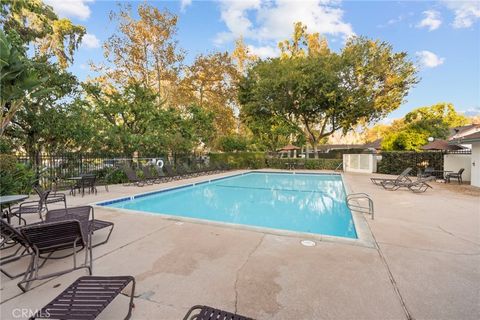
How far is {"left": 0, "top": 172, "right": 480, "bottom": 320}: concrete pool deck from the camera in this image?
7.29 ft

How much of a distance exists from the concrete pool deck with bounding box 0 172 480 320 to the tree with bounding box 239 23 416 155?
16.2m

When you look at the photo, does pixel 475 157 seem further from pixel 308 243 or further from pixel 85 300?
pixel 85 300

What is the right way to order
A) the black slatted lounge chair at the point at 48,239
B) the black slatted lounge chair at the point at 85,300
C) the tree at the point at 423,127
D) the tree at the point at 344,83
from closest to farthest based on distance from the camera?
the black slatted lounge chair at the point at 85,300 → the black slatted lounge chair at the point at 48,239 → the tree at the point at 344,83 → the tree at the point at 423,127

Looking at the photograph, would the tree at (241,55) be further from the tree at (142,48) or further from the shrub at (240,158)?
the shrub at (240,158)

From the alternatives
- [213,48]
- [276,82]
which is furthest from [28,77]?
[213,48]

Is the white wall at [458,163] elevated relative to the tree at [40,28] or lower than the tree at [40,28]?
lower

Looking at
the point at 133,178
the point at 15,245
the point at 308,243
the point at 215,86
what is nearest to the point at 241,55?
the point at 215,86

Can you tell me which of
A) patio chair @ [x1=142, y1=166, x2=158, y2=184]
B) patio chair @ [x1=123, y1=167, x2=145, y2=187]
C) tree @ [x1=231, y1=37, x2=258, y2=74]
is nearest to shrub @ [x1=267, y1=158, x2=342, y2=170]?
tree @ [x1=231, y1=37, x2=258, y2=74]

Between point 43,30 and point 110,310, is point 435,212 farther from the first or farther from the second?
point 43,30

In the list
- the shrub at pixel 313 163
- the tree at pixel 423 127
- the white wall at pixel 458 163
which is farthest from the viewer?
the tree at pixel 423 127

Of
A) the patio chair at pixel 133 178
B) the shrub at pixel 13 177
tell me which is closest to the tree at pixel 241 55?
the patio chair at pixel 133 178

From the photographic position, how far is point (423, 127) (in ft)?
77.5

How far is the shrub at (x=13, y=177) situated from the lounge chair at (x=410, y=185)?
1239 cm

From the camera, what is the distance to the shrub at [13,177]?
208 inches
